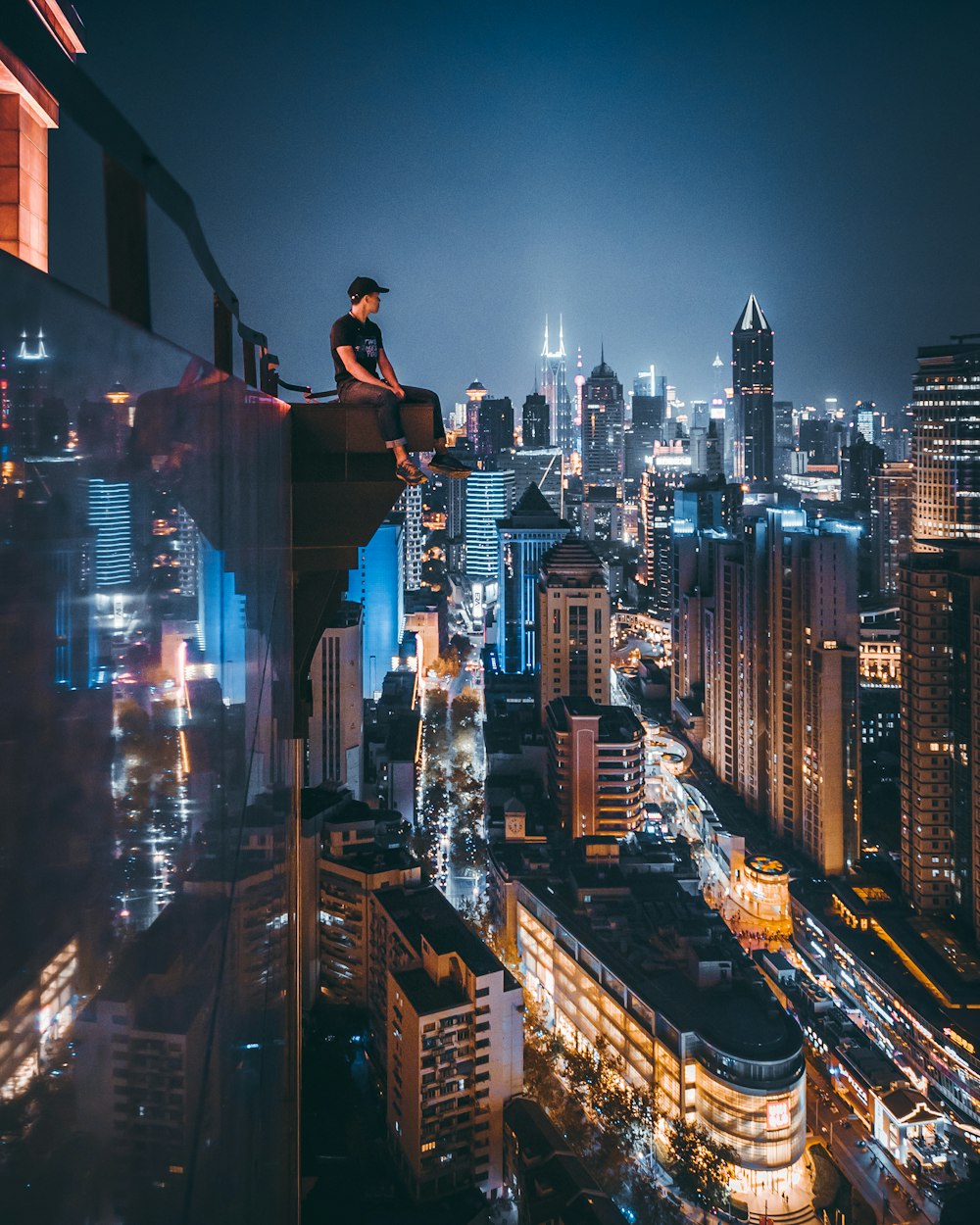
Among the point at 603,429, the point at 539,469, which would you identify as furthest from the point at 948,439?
the point at 603,429

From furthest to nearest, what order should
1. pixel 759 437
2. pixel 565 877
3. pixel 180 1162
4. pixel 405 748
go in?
pixel 759 437
pixel 405 748
pixel 565 877
pixel 180 1162

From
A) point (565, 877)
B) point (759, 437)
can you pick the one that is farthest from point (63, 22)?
point (759, 437)

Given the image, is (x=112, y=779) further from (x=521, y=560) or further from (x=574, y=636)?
(x=521, y=560)

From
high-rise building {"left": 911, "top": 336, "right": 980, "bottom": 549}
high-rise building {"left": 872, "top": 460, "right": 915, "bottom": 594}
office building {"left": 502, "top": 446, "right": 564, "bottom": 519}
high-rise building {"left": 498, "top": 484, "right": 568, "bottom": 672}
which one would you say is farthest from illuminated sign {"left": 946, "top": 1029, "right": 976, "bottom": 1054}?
office building {"left": 502, "top": 446, "right": 564, "bottom": 519}

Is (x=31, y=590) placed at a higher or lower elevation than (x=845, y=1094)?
higher

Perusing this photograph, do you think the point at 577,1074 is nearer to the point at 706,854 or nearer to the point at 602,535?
the point at 706,854

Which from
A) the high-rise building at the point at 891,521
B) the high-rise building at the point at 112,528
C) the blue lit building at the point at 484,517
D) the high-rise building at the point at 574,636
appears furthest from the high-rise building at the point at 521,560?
the high-rise building at the point at 112,528
